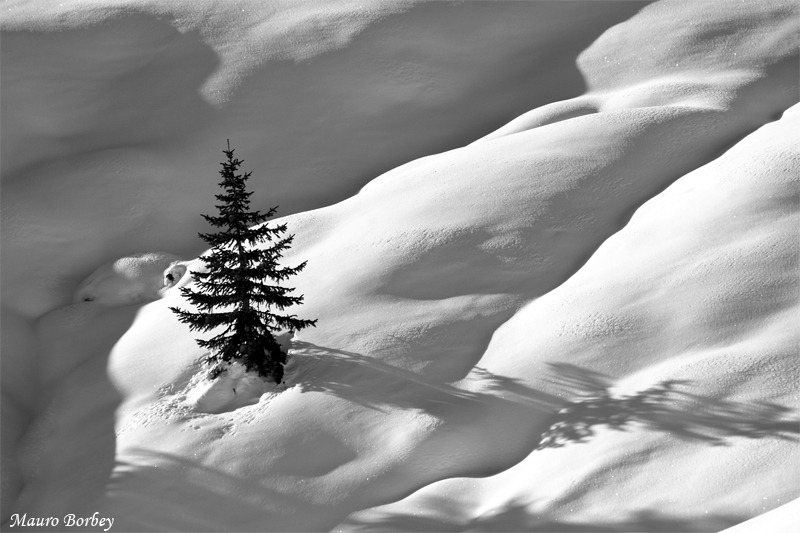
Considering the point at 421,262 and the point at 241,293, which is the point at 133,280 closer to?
the point at 241,293

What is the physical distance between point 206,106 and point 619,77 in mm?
13315

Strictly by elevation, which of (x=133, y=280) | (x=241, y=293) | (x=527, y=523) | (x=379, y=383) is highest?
(x=133, y=280)

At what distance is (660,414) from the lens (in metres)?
14.6

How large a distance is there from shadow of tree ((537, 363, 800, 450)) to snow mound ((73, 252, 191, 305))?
11.1 meters

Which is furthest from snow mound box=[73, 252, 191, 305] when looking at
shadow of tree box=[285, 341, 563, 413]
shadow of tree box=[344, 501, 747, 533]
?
shadow of tree box=[344, 501, 747, 533]

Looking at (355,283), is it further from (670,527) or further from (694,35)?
(694,35)

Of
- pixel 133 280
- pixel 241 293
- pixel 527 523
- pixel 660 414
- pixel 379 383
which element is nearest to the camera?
pixel 527 523

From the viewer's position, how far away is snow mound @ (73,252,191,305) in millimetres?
22500

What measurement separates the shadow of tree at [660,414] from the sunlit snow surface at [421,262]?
2.0 inches

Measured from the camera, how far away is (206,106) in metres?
27.9

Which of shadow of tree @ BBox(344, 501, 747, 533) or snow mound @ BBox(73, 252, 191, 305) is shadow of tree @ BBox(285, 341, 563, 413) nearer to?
shadow of tree @ BBox(344, 501, 747, 533)

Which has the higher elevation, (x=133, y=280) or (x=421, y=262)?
(x=133, y=280)

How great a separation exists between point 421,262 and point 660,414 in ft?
22.4

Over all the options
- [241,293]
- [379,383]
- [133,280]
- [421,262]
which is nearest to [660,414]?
[379,383]
